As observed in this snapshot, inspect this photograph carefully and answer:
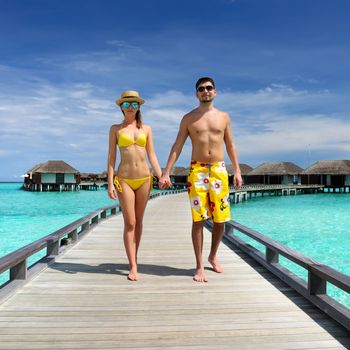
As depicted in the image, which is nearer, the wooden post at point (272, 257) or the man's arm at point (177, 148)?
the man's arm at point (177, 148)

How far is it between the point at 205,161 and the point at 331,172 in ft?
188

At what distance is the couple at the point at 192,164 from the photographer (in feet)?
13.2

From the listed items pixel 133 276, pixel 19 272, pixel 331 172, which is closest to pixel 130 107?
pixel 133 276

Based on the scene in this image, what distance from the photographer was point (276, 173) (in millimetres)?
60656

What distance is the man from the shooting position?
403 cm

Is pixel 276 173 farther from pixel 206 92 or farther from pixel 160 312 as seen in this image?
pixel 160 312

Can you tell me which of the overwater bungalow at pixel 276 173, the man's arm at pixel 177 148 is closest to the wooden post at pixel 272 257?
the man's arm at pixel 177 148

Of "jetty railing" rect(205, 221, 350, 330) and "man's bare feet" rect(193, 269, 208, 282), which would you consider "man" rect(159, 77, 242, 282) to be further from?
"jetty railing" rect(205, 221, 350, 330)

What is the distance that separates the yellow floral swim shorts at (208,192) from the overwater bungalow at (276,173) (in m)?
58.7

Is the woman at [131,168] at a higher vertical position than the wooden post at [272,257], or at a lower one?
higher

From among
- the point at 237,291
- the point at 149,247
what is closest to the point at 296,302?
the point at 237,291

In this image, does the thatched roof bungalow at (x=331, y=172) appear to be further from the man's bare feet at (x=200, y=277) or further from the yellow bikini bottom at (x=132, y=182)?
the yellow bikini bottom at (x=132, y=182)

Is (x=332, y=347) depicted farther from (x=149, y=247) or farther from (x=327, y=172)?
(x=327, y=172)

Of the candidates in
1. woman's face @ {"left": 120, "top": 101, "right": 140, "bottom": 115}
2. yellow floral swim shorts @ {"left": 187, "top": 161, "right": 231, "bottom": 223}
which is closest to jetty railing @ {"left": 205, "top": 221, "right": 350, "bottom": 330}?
yellow floral swim shorts @ {"left": 187, "top": 161, "right": 231, "bottom": 223}
